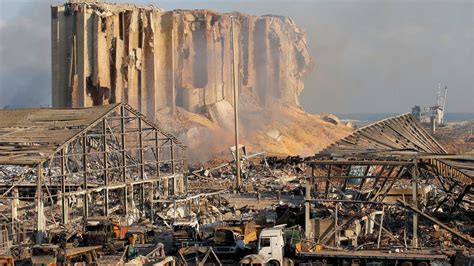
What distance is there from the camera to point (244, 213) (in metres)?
41.8

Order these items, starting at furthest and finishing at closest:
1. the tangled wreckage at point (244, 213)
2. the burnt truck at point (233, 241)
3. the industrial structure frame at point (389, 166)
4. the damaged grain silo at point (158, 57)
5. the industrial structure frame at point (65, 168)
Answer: the damaged grain silo at point (158, 57), the industrial structure frame at point (65, 168), the industrial structure frame at point (389, 166), the burnt truck at point (233, 241), the tangled wreckage at point (244, 213)

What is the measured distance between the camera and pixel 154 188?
4397 cm

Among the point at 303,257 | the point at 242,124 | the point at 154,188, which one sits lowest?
the point at 303,257

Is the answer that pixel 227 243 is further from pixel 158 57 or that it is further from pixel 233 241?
pixel 158 57

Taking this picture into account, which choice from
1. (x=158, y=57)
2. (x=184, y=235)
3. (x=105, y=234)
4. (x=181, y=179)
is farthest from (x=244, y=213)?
(x=158, y=57)

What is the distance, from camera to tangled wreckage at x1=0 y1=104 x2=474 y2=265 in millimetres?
26797

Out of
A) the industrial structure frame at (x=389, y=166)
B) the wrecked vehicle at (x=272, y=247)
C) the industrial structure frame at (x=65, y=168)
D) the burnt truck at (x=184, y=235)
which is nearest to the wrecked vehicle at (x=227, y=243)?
the burnt truck at (x=184, y=235)

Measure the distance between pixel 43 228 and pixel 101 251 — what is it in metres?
4.81

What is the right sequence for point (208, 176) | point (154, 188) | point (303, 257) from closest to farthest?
point (303, 257) < point (154, 188) < point (208, 176)

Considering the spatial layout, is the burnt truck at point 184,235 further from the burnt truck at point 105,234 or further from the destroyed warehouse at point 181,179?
the burnt truck at point 105,234

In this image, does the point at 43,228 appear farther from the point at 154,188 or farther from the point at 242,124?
the point at 242,124

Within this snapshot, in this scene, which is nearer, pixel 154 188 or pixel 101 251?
pixel 101 251

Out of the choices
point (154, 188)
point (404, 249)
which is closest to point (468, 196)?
point (404, 249)

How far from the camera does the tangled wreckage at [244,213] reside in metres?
→ 26.8
